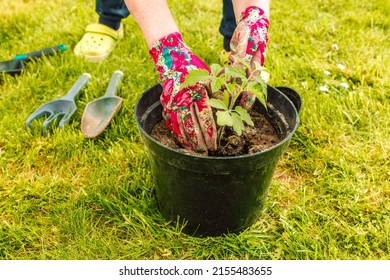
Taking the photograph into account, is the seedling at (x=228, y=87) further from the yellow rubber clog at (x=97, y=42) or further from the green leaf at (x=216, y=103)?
the yellow rubber clog at (x=97, y=42)

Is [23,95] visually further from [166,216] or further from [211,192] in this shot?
[211,192]

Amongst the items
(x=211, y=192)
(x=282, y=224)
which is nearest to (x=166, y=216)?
(x=211, y=192)

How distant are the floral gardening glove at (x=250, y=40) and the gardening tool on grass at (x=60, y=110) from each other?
1.01 m

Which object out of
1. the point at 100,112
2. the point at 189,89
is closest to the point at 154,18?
the point at 189,89

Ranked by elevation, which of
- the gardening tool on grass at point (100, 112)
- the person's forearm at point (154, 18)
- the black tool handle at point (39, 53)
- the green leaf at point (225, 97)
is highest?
the person's forearm at point (154, 18)

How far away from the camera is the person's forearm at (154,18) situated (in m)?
1.53

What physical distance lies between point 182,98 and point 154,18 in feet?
1.05

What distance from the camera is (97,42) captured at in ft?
8.91

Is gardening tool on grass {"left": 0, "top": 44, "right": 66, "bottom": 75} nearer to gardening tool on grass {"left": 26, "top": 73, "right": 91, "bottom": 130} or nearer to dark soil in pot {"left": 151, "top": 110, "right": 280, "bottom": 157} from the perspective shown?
gardening tool on grass {"left": 26, "top": 73, "right": 91, "bottom": 130}

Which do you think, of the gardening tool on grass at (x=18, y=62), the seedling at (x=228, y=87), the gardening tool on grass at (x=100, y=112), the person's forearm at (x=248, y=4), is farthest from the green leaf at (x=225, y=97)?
the gardening tool on grass at (x=18, y=62)

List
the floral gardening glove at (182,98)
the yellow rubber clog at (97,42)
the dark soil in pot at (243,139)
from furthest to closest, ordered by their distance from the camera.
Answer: the yellow rubber clog at (97,42) → the dark soil in pot at (243,139) → the floral gardening glove at (182,98)

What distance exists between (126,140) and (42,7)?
1.67m

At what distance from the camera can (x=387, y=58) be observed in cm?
269
